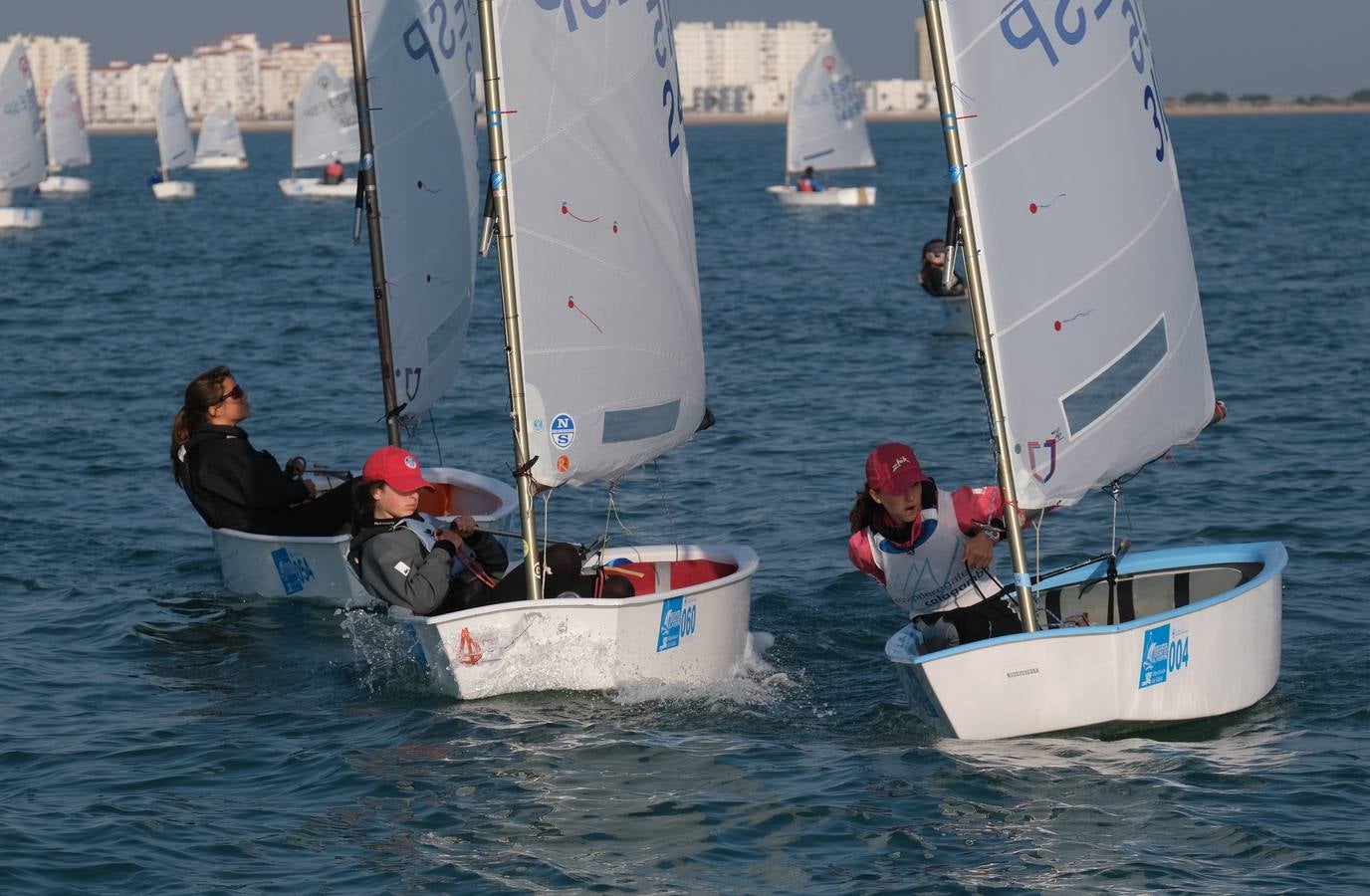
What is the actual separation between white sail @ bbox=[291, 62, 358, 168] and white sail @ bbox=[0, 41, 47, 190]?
11.3 m

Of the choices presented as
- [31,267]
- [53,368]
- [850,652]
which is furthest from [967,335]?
[31,267]

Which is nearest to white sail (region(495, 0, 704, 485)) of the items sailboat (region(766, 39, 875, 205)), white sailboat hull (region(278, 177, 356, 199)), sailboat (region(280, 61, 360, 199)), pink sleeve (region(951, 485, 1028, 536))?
pink sleeve (region(951, 485, 1028, 536))

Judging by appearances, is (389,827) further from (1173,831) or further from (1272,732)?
(1272,732)

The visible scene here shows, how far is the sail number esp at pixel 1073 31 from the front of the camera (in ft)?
23.4

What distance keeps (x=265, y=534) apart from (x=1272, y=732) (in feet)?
18.3

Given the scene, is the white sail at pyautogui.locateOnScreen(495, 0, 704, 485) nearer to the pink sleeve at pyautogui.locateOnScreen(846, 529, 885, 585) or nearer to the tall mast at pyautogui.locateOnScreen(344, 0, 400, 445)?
the pink sleeve at pyautogui.locateOnScreen(846, 529, 885, 585)

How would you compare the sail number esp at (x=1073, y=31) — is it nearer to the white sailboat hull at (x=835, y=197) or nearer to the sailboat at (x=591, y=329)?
the sailboat at (x=591, y=329)

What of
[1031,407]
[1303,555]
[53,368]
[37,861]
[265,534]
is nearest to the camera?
[37,861]

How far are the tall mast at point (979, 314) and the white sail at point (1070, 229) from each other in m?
0.04

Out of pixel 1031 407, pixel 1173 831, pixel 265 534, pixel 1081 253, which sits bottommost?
pixel 1173 831

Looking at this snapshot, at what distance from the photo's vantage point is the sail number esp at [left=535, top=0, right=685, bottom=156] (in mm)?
8227

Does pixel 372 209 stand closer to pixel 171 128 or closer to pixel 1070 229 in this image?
pixel 1070 229

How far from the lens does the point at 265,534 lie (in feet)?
33.5

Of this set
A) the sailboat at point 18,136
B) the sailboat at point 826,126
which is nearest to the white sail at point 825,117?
the sailboat at point 826,126
